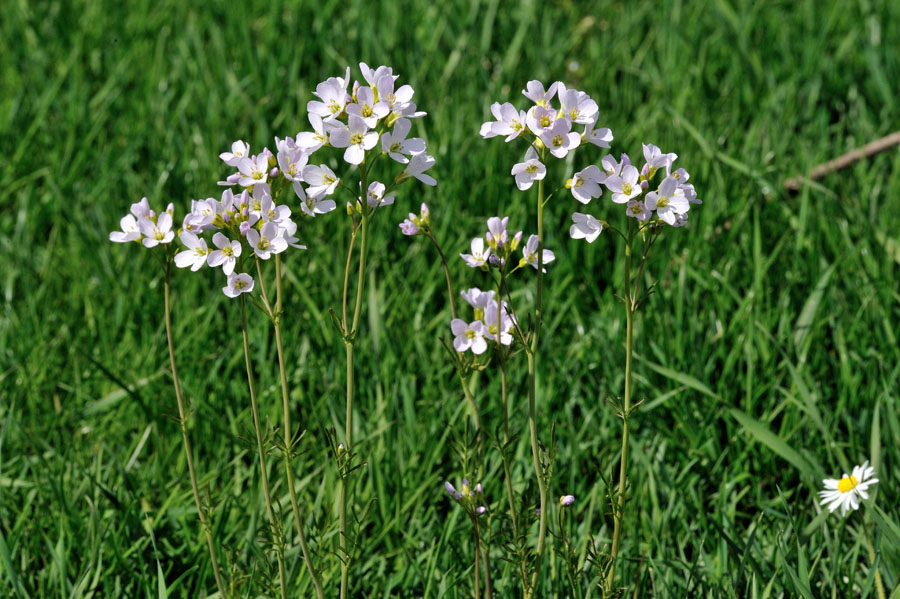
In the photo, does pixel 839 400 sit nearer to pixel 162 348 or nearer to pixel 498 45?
pixel 162 348

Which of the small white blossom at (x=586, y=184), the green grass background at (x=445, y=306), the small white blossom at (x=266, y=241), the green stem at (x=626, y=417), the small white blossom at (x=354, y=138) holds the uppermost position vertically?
the small white blossom at (x=354, y=138)

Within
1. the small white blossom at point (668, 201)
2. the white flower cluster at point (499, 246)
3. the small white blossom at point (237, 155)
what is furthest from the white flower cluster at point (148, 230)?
the small white blossom at point (668, 201)

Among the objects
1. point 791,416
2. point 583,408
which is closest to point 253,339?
point 583,408

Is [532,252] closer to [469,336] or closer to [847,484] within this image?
[469,336]

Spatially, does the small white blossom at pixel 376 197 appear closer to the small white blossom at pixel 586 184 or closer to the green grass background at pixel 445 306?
the small white blossom at pixel 586 184

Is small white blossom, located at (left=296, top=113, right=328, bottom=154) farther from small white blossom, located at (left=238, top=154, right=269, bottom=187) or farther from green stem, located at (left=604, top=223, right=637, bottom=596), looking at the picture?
green stem, located at (left=604, top=223, right=637, bottom=596)
